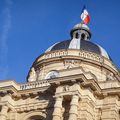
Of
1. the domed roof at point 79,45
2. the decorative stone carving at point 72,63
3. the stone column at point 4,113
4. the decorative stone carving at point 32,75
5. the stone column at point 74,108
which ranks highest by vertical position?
the domed roof at point 79,45

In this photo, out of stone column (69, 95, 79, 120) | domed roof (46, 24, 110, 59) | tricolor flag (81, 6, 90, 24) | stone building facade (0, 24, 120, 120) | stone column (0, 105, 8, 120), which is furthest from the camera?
tricolor flag (81, 6, 90, 24)

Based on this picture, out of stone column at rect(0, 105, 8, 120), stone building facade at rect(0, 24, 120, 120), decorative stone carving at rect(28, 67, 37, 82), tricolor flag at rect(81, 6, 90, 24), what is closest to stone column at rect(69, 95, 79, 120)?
stone building facade at rect(0, 24, 120, 120)

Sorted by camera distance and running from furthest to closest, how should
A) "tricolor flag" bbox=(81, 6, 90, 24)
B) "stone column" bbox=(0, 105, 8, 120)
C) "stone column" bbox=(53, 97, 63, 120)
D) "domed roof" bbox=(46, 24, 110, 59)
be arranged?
1. "tricolor flag" bbox=(81, 6, 90, 24)
2. "domed roof" bbox=(46, 24, 110, 59)
3. "stone column" bbox=(0, 105, 8, 120)
4. "stone column" bbox=(53, 97, 63, 120)

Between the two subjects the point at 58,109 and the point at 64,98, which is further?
the point at 64,98

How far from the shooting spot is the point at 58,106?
31312 mm

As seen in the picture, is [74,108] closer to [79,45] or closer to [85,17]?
[79,45]

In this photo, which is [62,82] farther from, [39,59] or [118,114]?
[39,59]

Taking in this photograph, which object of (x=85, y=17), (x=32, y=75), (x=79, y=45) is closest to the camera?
(x=32, y=75)

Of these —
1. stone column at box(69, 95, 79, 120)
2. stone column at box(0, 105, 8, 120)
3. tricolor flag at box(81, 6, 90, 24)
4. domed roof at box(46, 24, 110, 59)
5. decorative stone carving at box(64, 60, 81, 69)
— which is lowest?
stone column at box(69, 95, 79, 120)

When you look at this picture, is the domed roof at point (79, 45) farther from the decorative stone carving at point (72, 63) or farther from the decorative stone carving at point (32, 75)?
the decorative stone carving at point (32, 75)

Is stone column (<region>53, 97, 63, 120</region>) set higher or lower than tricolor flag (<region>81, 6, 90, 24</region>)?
lower

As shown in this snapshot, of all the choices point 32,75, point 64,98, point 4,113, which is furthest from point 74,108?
point 32,75

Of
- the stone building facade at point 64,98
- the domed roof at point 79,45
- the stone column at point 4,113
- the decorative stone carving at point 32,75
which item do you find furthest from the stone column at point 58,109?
the domed roof at point 79,45

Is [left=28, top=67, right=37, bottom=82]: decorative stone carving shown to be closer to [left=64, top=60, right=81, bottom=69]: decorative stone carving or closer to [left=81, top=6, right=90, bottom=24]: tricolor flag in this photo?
[left=64, top=60, right=81, bottom=69]: decorative stone carving
